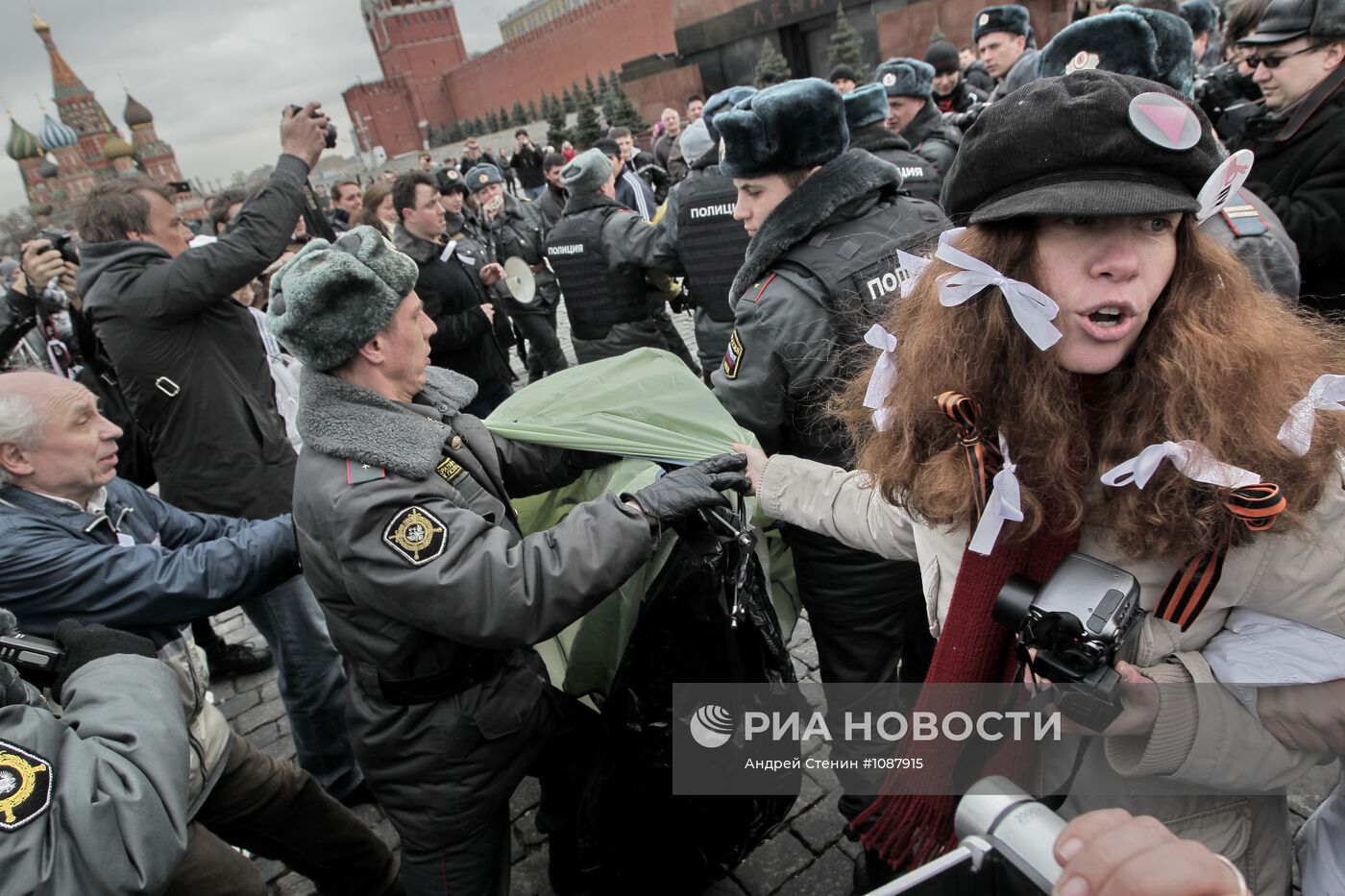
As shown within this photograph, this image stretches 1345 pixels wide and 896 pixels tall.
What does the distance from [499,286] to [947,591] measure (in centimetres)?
612

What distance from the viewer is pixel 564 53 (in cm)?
4950

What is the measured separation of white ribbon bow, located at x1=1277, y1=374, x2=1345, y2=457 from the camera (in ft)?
3.59

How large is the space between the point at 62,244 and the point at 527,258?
3.99 m

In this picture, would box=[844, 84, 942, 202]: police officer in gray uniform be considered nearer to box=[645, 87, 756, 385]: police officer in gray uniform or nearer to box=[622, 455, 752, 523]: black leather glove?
box=[645, 87, 756, 385]: police officer in gray uniform

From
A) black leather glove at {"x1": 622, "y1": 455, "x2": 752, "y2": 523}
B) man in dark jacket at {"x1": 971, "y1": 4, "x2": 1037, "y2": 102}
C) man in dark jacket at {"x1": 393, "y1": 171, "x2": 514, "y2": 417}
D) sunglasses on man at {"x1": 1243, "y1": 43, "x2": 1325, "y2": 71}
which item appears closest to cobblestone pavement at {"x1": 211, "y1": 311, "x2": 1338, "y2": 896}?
black leather glove at {"x1": 622, "y1": 455, "x2": 752, "y2": 523}

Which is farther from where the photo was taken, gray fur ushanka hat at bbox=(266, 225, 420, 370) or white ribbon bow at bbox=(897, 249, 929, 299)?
gray fur ushanka hat at bbox=(266, 225, 420, 370)

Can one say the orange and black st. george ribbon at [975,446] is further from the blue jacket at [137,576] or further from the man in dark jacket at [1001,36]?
the man in dark jacket at [1001,36]

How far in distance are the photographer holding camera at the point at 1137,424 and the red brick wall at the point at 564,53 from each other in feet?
136

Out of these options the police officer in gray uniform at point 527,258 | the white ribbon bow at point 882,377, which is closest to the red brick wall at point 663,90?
the police officer in gray uniform at point 527,258

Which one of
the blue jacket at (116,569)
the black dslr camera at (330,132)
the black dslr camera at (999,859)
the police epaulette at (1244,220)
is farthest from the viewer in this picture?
the black dslr camera at (330,132)

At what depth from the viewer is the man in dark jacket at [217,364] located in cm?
302

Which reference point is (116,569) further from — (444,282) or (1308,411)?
(444,282)

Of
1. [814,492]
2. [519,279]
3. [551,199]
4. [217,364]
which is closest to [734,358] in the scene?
[814,492]

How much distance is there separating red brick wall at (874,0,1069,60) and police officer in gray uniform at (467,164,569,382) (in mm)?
16218
